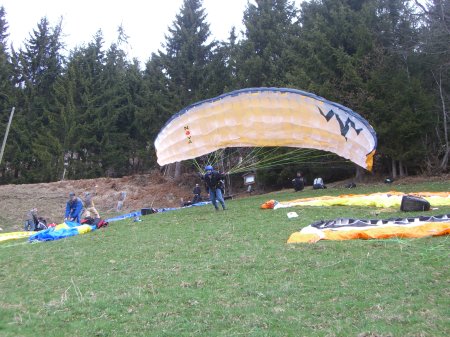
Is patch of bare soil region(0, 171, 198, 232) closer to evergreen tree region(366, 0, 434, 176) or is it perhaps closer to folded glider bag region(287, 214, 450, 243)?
evergreen tree region(366, 0, 434, 176)

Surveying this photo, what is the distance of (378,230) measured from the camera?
28.2 ft

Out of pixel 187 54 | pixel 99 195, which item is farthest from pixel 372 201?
pixel 187 54

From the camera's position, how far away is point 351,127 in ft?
42.5

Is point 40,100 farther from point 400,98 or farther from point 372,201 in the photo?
point 372,201

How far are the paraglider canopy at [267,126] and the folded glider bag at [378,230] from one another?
3293mm

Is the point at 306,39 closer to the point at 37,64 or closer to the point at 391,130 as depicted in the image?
the point at 391,130

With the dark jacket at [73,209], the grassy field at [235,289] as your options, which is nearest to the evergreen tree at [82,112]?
the dark jacket at [73,209]

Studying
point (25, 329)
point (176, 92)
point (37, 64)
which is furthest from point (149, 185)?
point (25, 329)

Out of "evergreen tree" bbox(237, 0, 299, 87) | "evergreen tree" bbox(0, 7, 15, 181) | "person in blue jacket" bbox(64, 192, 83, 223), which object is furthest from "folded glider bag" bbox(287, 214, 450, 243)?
"evergreen tree" bbox(0, 7, 15, 181)

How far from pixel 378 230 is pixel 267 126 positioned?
6.91m

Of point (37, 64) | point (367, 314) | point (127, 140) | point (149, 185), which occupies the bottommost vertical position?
point (367, 314)

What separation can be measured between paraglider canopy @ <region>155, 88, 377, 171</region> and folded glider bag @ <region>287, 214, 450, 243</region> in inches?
130

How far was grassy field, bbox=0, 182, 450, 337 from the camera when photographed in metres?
4.66

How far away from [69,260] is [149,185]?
2331 centimetres
